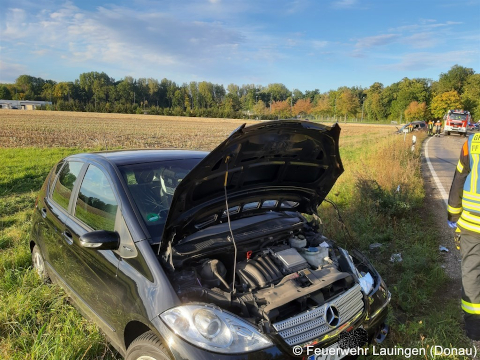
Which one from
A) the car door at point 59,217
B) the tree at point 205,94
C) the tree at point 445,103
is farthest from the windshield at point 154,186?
the tree at point 205,94

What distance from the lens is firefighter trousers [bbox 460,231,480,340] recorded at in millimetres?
2895

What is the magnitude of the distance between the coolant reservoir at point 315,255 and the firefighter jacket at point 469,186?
131 centimetres

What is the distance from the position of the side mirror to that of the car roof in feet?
2.51

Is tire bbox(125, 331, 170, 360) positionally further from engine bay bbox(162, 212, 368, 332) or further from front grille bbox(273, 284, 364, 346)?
front grille bbox(273, 284, 364, 346)

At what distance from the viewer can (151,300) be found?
206 centimetres

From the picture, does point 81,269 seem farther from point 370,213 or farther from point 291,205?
point 370,213

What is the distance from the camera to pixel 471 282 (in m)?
2.92

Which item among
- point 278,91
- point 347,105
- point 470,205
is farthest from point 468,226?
point 278,91

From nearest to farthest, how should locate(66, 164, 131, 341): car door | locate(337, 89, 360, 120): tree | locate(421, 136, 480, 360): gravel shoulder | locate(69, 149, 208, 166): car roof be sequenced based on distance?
locate(66, 164, 131, 341): car door → locate(69, 149, 208, 166): car roof → locate(421, 136, 480, 360): gravel shoulder → locate(337, 89, 360, 120): tree

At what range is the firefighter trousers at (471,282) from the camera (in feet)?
9.50

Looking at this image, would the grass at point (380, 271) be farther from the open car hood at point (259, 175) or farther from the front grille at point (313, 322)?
the open car hood at point (259, 175)

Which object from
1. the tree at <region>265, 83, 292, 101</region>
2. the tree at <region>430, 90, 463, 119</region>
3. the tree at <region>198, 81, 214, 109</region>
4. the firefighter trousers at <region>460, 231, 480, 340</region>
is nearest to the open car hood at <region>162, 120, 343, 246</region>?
the firefighter trousers at <region>460, 231, 480, 340</region>

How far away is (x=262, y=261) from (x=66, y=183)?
2278 millimetres

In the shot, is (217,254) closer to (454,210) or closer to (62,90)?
(454,210)
